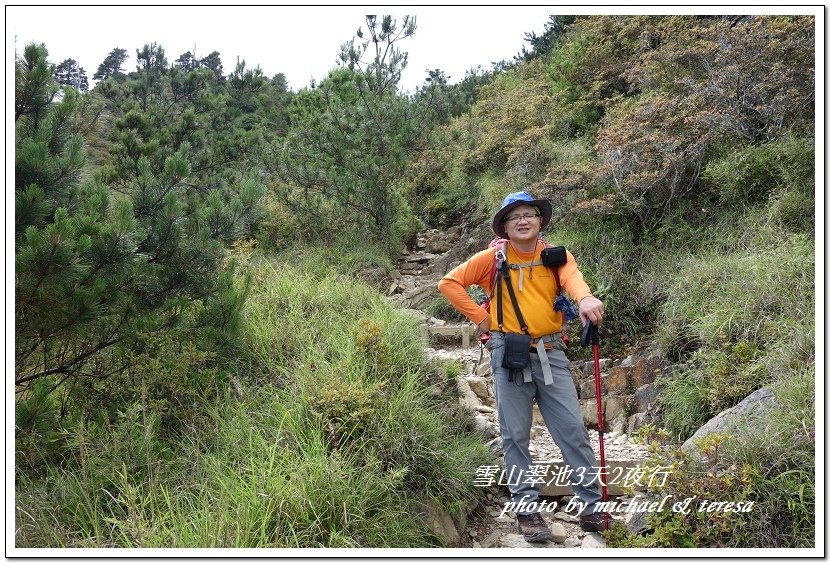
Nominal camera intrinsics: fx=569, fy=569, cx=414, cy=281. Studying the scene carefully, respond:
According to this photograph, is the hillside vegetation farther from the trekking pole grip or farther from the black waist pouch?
the black waist pouch

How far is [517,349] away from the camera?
3.52 metres

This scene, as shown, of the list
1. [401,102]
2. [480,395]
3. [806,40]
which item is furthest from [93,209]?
→ [401,102]

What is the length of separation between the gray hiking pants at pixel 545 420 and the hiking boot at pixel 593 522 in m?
0.03

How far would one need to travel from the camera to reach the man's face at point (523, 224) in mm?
3611

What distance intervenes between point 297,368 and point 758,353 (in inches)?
144

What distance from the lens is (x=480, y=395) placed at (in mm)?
6250

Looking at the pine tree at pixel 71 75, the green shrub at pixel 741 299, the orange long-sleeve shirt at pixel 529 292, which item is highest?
the pine tree at pixel 71 75

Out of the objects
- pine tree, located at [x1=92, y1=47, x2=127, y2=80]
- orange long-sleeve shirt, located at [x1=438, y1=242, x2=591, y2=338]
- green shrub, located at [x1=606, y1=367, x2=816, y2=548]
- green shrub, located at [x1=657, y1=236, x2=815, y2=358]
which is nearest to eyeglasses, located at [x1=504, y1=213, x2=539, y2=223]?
orange long-sleeve shirt, located at [x1=438, y1=242, x2=591, y2=338]

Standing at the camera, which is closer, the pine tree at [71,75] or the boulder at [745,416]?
the boulder at [745,416]

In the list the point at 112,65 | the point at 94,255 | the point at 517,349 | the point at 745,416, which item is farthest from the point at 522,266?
the point at 112,65

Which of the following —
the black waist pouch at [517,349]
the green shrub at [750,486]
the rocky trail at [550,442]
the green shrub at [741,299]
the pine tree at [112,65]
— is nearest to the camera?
the green shrub at [750,486]

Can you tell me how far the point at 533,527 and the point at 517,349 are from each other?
1.13m

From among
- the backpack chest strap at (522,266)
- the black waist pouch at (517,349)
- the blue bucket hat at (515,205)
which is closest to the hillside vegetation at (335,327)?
the black waist pouch at (517,349)

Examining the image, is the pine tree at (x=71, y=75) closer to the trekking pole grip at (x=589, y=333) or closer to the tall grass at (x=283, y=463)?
the tall grass at (x=283, y=463)
